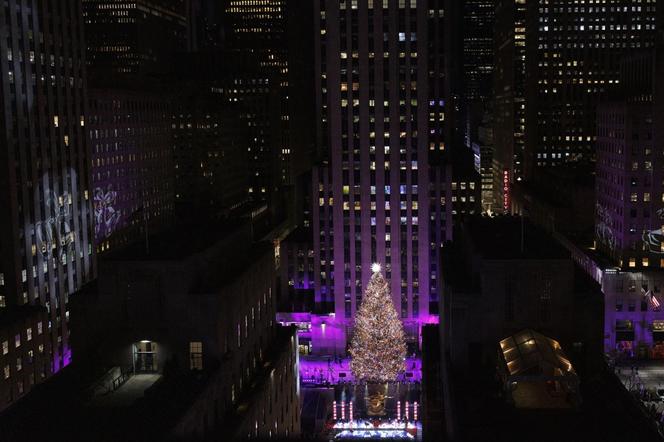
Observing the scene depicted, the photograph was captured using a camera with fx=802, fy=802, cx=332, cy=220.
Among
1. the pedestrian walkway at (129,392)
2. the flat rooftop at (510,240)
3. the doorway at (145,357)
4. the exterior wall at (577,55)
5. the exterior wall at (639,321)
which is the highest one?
the exterior wall at (577,55)

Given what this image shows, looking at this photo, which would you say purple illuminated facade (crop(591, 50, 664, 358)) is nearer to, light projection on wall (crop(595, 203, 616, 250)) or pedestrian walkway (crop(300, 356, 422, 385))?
light projection on wall (crop(595, 203, 616, 250))

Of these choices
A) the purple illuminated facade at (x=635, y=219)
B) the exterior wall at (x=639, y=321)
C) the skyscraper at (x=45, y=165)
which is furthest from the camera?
the purple illuminated facade at (x=635, y=219)

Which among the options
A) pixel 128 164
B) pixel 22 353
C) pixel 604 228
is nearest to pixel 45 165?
pixel 22 353

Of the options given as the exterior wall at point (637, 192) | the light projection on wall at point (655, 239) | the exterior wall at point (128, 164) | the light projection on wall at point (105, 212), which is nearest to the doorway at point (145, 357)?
the exterior wall at point (128, 164)

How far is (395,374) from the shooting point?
92.4 m

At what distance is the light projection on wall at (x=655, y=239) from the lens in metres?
109

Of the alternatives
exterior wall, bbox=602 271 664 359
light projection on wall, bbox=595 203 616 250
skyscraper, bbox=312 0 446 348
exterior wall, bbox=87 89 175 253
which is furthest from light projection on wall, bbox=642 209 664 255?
exterior wall, bbox=87 89 175 253

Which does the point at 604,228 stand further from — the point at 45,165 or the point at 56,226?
the point at 45,165

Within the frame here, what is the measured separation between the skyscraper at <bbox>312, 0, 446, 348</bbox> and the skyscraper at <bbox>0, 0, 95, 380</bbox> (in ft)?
115

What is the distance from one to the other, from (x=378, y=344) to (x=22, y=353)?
38.9m

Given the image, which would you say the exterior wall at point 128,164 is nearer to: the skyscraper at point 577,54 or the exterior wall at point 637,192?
the exterior wall at point 637,192

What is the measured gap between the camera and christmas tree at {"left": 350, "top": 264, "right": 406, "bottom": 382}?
92000mm

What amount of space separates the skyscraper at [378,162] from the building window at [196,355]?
2501 inches

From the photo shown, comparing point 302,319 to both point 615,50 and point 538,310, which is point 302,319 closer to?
point 538,310
